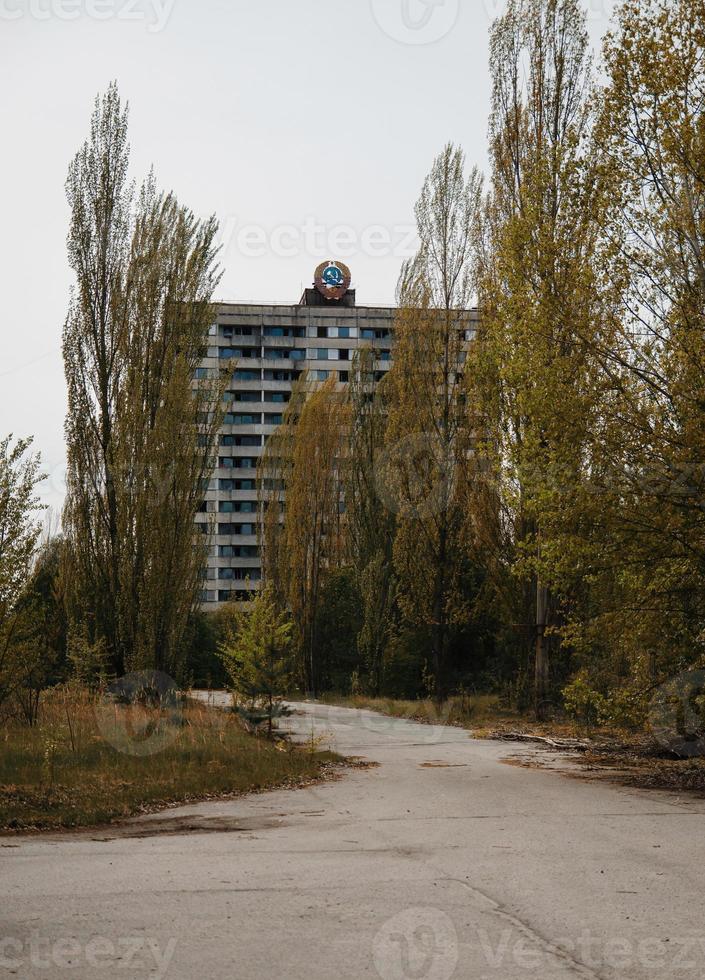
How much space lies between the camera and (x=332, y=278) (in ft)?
347

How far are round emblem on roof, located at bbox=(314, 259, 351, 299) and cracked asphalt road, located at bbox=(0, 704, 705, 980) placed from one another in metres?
95.0

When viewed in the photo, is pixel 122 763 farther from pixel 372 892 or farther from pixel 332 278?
pixel 332 278

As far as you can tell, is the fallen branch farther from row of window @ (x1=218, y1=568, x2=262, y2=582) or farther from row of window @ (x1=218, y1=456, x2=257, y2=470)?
row of window @ (x1=218, y1=456, x2=257, y2=470)

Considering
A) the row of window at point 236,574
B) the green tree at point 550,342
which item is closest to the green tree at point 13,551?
the green tree at point 550,342

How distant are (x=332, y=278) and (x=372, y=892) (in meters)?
101

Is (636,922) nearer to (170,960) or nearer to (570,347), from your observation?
(170,960)

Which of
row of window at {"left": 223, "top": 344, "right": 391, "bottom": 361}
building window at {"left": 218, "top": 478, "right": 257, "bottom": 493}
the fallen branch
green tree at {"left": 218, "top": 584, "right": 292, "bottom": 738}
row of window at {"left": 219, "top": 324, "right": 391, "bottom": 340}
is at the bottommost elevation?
the fallen branch

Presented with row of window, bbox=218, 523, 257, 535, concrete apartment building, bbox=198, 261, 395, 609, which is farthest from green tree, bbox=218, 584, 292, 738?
row of window, bbox=218, 523, 257, 535

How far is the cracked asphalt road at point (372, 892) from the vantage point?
5461 mm

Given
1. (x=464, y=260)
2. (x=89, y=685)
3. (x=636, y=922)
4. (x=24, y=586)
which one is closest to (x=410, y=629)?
(x=464, y=260)

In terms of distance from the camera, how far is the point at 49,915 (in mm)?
6445

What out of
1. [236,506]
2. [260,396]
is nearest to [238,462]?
[236,506]

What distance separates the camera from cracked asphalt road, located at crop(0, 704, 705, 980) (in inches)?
215

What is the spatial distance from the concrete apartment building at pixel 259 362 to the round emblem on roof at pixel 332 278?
0.69m
